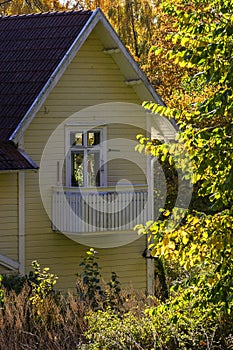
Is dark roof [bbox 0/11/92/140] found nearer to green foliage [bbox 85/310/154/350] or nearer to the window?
the window

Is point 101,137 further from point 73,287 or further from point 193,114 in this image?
point 193,114

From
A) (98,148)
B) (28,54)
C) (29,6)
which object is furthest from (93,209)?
(29,6)

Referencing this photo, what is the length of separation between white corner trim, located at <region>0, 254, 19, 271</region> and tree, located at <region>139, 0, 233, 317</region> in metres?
9.76

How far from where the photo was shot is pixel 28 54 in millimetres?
22328

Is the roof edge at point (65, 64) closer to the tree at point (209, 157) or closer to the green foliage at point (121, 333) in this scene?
the green foliage at point (121, 333)

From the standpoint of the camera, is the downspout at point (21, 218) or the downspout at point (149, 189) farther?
the downspout at point (149, 189)

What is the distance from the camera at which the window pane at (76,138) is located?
22.0m

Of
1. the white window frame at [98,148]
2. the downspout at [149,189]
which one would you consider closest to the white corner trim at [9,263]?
the white window frame at [98,148]

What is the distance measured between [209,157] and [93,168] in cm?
1143

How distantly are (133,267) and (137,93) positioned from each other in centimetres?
375

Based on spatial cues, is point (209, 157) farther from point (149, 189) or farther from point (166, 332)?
point (149, 189)

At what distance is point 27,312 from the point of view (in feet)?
51.0

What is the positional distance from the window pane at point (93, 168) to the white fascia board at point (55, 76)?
1865 mm

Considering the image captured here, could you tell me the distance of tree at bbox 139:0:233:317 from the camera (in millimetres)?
10906
